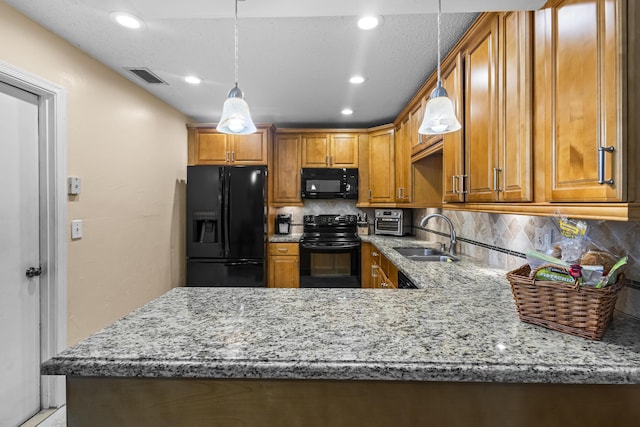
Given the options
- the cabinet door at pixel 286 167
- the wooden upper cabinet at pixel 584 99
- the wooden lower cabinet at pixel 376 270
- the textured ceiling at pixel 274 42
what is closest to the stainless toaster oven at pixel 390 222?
the wooden lower cabinet at pixel 376 270

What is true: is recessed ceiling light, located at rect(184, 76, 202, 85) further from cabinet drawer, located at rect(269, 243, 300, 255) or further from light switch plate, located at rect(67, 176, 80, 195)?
cabinet drawer, located at rect(269, 243, 300, 255)

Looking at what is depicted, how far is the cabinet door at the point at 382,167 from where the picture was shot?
149 inches

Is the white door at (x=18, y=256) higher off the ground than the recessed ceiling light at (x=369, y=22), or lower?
lower

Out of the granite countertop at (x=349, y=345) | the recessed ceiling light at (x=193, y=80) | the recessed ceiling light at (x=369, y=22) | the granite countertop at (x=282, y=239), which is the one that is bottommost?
the granite countertop at (x=349, y=345)

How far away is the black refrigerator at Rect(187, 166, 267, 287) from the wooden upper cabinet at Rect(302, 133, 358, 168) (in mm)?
747

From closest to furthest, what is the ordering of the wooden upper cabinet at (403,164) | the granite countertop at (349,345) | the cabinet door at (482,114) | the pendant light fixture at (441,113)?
1. the granite countertop at (349,345)
2. the pendant light fixture at (441,113)
3. the cabinet door at (482,114)
4. the wooden upper cabinet at (403,164)

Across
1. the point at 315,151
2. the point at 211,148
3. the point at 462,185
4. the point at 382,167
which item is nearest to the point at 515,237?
the point at 462,185

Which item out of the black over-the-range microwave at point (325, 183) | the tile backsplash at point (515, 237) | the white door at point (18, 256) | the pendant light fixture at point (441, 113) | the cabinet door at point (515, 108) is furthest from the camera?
the black over-the-range microwave at point (325, 183)

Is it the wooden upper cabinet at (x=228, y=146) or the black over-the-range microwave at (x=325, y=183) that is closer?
the wooden upper cabinet at (x=228, y=146)

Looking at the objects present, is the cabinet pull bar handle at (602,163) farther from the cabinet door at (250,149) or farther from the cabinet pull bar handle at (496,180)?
the cabinet door at (250,149)

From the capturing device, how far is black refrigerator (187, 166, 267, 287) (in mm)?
3453

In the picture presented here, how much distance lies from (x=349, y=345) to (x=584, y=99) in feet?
3.30

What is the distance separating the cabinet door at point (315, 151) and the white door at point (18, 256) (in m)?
2.60

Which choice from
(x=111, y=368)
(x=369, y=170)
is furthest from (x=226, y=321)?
(x=369, y=170)
